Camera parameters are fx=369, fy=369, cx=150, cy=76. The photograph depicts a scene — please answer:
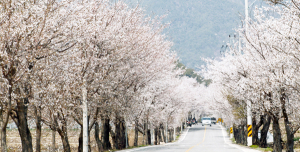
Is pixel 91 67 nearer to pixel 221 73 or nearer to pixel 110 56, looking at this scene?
pixel 110 56

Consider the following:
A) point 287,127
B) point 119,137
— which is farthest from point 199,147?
point 287,127

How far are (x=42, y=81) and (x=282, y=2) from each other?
8.13 meters

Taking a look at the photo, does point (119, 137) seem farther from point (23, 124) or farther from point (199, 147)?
point (23, 124)

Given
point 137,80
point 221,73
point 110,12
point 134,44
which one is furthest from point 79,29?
point 221,73

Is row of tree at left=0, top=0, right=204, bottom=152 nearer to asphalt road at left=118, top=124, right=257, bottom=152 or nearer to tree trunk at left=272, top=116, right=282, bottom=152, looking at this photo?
asphalt road at left=118, top=124, right=257, bottom=152

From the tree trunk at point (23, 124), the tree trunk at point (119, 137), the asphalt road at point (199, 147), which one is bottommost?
the asphalt road at point (199, 147)

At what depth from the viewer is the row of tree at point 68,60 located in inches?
414

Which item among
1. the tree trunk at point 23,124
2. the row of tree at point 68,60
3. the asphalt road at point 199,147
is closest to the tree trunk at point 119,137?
the row of tree at point 68,60

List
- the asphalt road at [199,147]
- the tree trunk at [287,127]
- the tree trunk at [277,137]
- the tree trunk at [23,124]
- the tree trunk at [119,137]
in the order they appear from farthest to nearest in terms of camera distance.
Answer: the tree trunk at [119,137]
the asphalt road at [199,147]
the tree trunk at [277,137]
the tree trunk at [287,127]
the tree trunk at [23,124]

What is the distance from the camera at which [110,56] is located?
17.5 meters

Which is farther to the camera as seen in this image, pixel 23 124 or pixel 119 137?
pixel 119 137

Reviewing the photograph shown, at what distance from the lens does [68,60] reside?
48.0 feet

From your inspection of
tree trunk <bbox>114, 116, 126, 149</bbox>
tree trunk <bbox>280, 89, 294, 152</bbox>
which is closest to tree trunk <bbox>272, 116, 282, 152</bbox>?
tree trunk <bbox>280, 89, 294, 152</bbox>

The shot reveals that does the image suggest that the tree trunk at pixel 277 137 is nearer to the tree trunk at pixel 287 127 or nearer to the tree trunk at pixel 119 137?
the tree trunk at pixel 287 127
